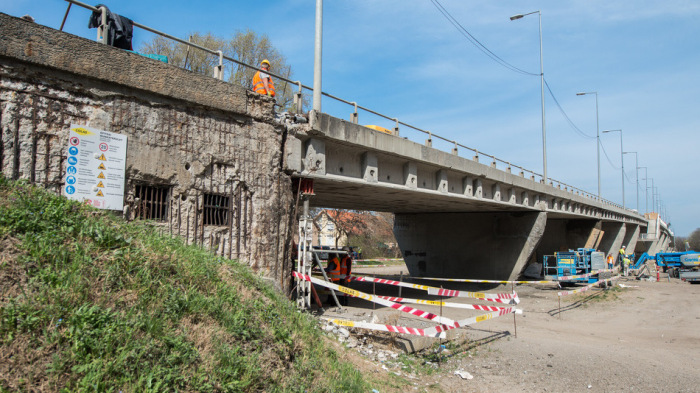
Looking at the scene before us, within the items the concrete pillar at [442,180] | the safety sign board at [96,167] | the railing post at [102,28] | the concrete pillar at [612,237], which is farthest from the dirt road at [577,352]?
the concrete pillar at [612,237]

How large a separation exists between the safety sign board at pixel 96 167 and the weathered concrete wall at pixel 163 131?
0.11 meters

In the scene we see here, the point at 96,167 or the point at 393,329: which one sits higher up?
the point at 96,167

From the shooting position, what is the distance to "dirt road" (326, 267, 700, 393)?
270 inches

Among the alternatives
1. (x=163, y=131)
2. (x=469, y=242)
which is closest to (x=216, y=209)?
(x=163, y=131)

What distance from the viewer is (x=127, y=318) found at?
4.02 m

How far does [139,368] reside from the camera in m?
3.66

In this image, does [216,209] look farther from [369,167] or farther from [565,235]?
[565,235]

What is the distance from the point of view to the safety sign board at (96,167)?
6.39 m

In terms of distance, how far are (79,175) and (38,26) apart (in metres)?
2.00

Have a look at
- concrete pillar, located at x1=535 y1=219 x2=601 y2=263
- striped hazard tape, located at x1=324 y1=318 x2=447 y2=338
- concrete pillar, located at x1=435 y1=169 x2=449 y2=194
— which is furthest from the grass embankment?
concrete pillar, located at x1=535 y1=219 x2=601 y2=263

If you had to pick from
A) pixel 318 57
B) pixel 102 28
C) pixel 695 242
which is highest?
pixel 318 57

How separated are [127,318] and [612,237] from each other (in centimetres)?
4809

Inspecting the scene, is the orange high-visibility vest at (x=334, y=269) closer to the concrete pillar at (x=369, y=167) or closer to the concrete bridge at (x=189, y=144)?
the concrete bridge at (x=189, y=144)

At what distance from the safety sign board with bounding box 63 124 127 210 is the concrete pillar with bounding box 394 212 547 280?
63.7ft
